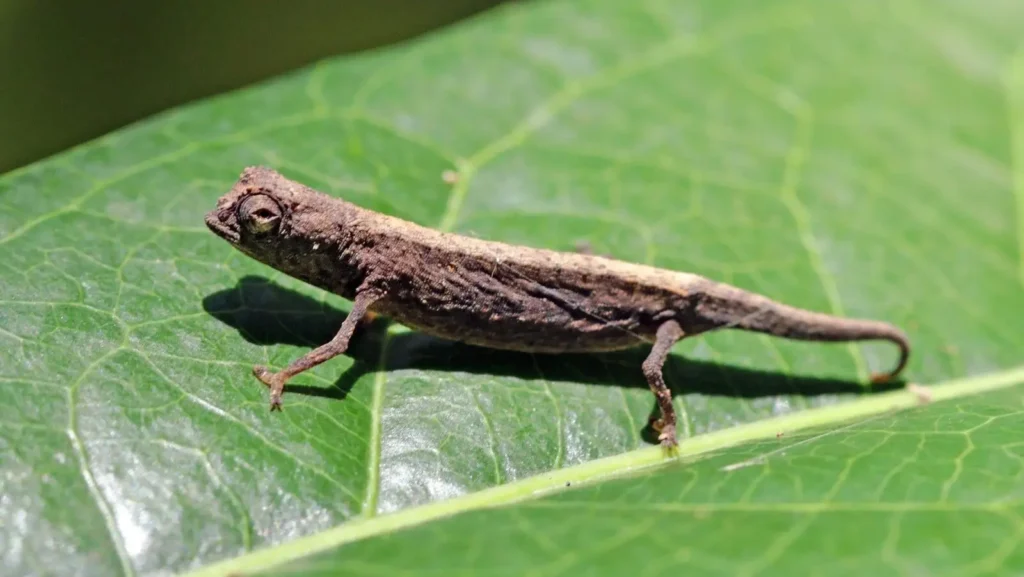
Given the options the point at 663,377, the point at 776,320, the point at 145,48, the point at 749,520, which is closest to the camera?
the point at 749,520

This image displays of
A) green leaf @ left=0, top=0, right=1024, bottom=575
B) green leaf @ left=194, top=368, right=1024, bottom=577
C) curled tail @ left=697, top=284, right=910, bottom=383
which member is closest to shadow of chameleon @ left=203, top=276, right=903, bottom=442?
green leaf @ left=0, top=0, right=1024, bottom=575

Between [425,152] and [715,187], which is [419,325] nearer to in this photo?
[425,152]

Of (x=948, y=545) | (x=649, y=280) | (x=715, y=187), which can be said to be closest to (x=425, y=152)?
(x=649, y=280)

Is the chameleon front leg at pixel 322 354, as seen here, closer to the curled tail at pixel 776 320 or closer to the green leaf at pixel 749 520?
the green leaf at pixel 749 520

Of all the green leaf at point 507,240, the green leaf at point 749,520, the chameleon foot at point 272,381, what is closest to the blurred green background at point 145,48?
the green leaf at point 507,240

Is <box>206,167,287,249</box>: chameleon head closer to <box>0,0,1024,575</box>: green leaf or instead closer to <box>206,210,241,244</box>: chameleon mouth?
<box>206,210,241,244</box>: chameleon mouth

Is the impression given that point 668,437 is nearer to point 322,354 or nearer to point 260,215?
point 322,354

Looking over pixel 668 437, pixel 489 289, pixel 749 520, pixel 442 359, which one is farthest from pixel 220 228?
pixel 749 520
